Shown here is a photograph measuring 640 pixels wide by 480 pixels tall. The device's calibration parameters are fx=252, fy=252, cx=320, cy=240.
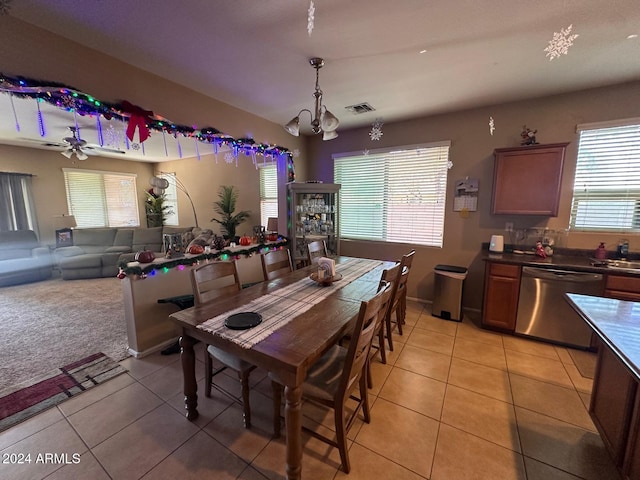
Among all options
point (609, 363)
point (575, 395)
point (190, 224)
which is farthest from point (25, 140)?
point (575, 395)

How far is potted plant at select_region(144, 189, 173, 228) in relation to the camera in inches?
270

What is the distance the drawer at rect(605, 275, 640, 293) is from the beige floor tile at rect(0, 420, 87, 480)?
440 centimetres

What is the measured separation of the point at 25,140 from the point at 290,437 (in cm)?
691

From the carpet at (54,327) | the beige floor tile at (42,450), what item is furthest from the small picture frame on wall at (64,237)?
the beige floor tile at (42,450)

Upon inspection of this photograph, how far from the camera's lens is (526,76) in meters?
2.47

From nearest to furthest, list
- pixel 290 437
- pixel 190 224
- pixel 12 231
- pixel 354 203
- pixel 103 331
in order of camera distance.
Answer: pixel 290 437
pixel 103 331
pixel 354 203
pixel 12 231
pixel 190 224

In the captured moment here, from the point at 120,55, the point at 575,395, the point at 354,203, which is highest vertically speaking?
the point at 120,55

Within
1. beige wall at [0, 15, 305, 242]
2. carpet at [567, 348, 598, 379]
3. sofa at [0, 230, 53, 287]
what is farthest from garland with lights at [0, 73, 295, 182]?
sofa at [0, 230, 53, 287]

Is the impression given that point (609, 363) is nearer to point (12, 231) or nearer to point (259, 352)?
point (259, 352)

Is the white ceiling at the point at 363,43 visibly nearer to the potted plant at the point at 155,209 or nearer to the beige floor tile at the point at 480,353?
the beige floor tile at the point at 480,353

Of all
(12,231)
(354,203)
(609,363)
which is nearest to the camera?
(609,363)

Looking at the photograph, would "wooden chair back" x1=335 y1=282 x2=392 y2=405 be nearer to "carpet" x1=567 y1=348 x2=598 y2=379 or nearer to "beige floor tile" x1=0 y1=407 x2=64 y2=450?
"beige floor tile" x1=0 y1=407 x2=64 y2=450

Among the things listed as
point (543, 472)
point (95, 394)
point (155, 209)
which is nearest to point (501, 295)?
point (543, 472)

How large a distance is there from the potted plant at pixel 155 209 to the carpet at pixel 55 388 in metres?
5.27
